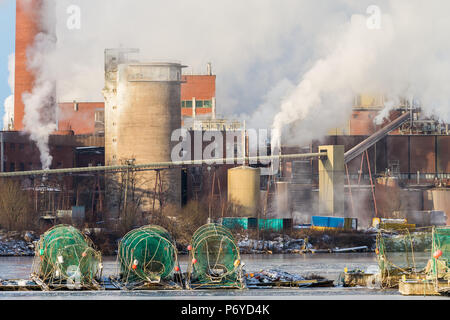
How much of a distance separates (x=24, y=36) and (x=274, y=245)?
66.4 ft

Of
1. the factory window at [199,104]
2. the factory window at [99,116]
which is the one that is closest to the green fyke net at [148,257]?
the factory window at [99,116]

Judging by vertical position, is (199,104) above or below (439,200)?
above

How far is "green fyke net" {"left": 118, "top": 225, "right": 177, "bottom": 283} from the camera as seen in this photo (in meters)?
25.6

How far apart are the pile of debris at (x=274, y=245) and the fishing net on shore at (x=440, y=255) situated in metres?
15.5

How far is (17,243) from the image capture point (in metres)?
40.0

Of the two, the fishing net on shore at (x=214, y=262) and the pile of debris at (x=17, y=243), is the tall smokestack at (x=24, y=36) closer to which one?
the pile of debris at (x=17, y=243)

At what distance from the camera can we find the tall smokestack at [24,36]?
5256 centimetres

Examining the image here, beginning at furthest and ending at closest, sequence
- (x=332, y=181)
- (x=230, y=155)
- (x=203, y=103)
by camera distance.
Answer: (x=203, y=103) → (x=230, y=155) → (x=332, y=181)

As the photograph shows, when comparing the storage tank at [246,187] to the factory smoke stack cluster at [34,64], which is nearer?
the storage tank at [246,187]

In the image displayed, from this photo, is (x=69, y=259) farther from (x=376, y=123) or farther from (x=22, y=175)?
(x=376, y=123)

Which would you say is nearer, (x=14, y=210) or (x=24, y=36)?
(x=14, y=210)

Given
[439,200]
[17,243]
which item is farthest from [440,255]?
[439,200]

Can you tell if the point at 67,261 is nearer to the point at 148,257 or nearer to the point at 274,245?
the point at 148,257

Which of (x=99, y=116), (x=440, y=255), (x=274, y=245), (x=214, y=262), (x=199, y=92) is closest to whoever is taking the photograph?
(x=440, y=255)
